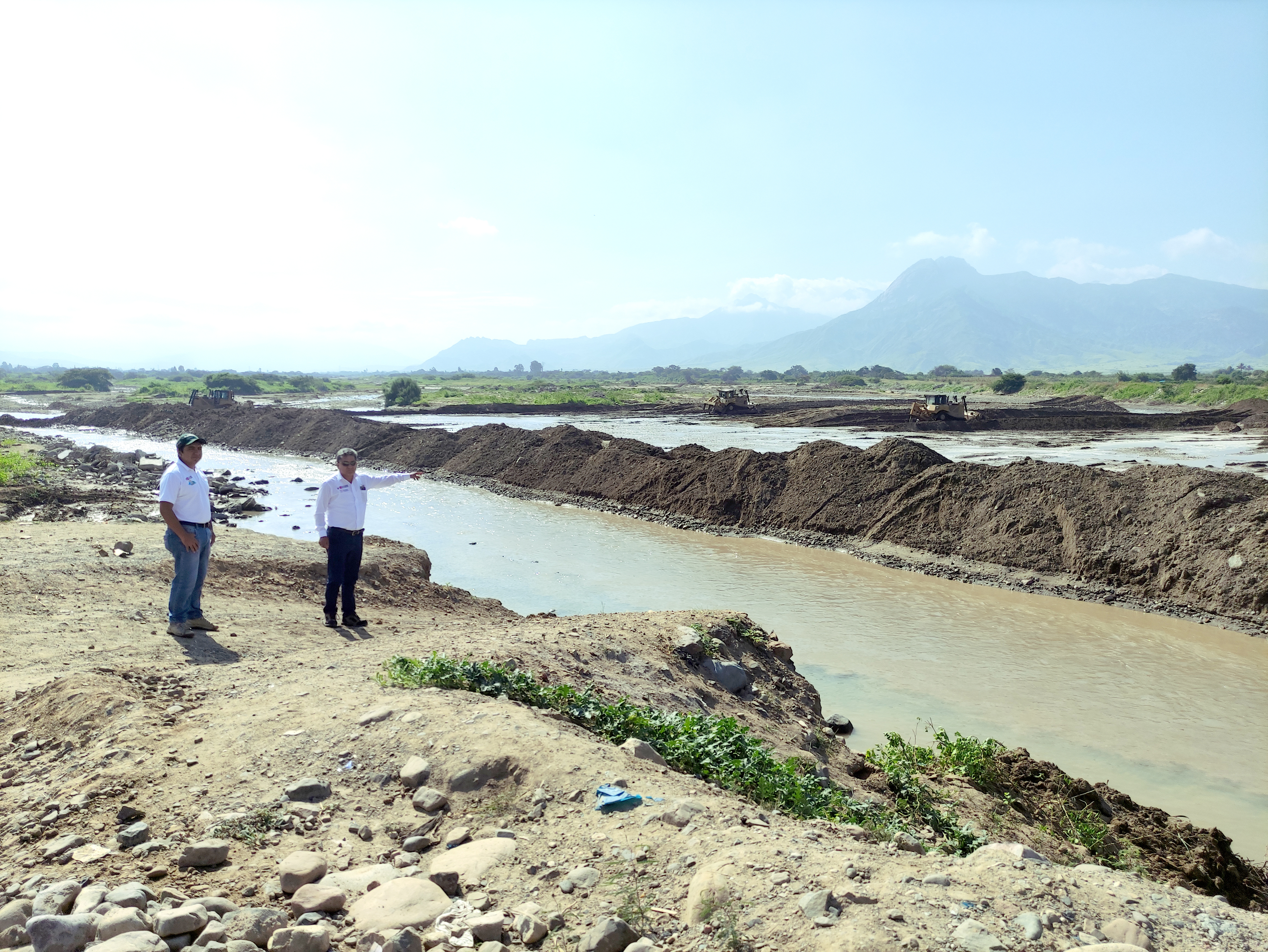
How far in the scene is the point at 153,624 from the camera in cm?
797

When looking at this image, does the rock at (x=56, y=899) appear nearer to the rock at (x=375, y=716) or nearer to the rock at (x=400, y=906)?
the rock at (x=400, y=906)

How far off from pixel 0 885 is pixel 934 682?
9168 mm

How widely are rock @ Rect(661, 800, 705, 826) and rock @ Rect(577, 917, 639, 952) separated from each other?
0.77 m

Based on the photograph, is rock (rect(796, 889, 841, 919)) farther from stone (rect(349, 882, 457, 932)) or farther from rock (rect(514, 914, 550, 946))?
stone (rect(349, 882, 457, 932))

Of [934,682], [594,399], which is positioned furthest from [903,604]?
[594,399]

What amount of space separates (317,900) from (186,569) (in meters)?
5.34

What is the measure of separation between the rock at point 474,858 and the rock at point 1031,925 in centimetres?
204

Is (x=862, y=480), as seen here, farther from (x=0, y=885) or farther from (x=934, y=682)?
(x=0, y=885)

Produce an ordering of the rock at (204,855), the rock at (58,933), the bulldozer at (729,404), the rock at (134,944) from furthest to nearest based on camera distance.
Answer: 1. the bulldozer at (729,404)
2. the rock at (204,855)
3. the rock at (58,933)
4. the rock at (134,944)

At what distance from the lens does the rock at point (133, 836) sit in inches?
139

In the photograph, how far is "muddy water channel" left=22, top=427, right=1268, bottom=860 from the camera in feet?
25.9

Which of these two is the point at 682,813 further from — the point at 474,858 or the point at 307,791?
the point at 307,791

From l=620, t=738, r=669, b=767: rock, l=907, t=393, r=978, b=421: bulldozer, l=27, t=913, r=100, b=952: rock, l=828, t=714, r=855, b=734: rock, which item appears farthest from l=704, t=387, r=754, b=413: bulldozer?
l=27, t=913, r=100, b=952: rock

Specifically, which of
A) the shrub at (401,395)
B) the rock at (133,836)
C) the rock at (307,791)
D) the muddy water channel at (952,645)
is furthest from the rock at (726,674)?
the shrub at (401,395)
